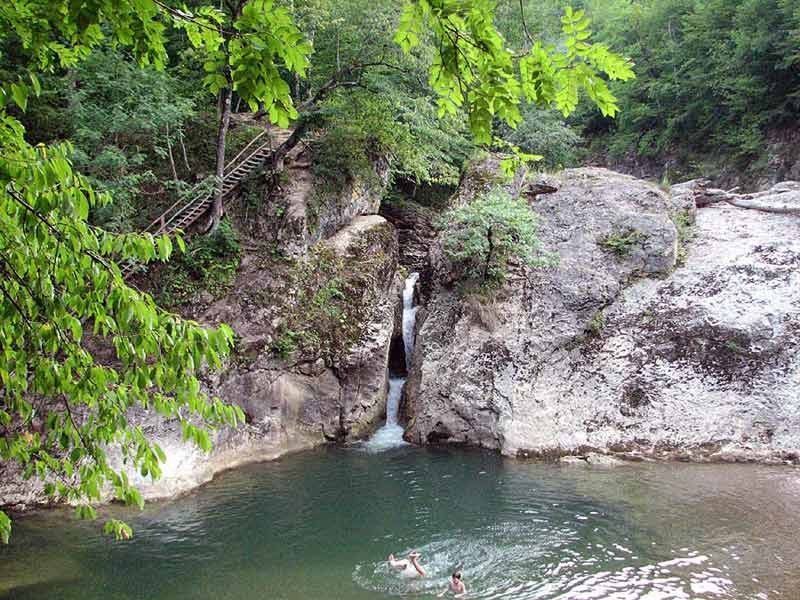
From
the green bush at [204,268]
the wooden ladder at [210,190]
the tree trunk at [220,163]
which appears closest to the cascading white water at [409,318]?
the green bush at [204,268]

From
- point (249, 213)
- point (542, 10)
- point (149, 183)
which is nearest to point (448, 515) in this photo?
point (249, 213)

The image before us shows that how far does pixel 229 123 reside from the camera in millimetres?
20984

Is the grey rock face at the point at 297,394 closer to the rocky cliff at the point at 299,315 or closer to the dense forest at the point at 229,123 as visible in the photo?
the rocky cliff at the point at 299,315

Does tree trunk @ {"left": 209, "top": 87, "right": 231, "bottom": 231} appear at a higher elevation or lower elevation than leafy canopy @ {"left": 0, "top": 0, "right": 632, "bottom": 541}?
higher

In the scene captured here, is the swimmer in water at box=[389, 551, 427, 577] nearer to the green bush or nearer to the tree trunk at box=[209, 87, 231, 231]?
the green bush

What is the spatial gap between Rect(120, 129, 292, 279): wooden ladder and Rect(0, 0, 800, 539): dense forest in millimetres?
302

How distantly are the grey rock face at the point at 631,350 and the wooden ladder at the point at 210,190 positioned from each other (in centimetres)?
725

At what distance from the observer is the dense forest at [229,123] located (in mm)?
2643

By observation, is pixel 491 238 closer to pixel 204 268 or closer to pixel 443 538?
pixel 204 268

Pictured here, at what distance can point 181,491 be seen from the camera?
1241 cm

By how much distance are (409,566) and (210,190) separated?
11625 mm

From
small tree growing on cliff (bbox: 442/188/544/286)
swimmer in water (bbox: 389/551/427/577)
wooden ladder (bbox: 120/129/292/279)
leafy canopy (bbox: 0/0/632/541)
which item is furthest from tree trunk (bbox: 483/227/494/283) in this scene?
leafy canopy (bbox: 0/0/632/541)

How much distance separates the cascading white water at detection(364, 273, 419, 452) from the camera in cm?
1582

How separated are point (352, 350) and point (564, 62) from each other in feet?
46.7
